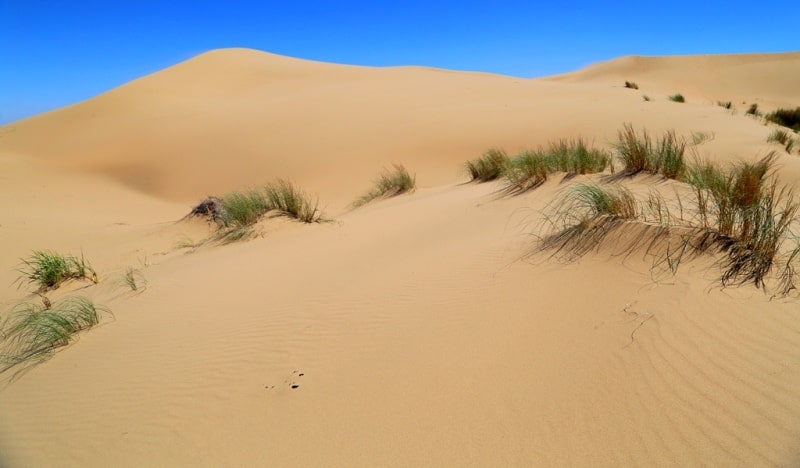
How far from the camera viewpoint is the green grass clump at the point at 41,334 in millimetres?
3973

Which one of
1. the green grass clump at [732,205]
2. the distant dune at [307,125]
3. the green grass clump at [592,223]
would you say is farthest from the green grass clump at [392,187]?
the green grass clump at [732,205]

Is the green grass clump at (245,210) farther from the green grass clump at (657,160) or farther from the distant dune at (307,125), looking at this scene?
the green grass clump at (657,160)

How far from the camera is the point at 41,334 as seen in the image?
13.5 feet

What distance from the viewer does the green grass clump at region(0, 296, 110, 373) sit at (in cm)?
397

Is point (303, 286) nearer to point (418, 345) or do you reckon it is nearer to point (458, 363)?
point (418, 345)

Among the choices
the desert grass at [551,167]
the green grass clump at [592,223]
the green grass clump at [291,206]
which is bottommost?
the green grass clump at [592,223]

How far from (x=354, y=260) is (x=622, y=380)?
10.8 feet

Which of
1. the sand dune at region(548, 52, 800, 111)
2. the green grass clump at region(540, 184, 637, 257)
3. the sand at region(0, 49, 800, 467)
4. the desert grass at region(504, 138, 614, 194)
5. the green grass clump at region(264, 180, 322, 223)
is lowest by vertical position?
the sand at region(0, 49, 800, 467)

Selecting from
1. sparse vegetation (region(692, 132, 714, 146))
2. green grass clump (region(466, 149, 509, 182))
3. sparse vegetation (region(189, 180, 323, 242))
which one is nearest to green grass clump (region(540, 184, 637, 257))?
sparse vegetation (region(189, 180, 323, 242))

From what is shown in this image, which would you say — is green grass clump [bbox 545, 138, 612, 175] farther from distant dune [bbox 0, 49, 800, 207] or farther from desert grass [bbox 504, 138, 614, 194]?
distant dune [bbox 0, 49, 800, 207]

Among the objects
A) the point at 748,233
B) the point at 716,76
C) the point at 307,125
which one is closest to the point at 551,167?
the point at 748,233

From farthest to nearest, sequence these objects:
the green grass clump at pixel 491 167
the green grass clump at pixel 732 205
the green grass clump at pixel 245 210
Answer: the green grass clump at pixel 491 167
the green grass clump at pixel 245 210
the green grass clump at pixel 732 205

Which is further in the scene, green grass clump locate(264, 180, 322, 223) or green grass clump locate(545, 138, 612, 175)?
green grass clump locate(264, 180, 322, 223)

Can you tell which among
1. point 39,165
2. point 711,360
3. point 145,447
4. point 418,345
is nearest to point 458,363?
point 418,345
